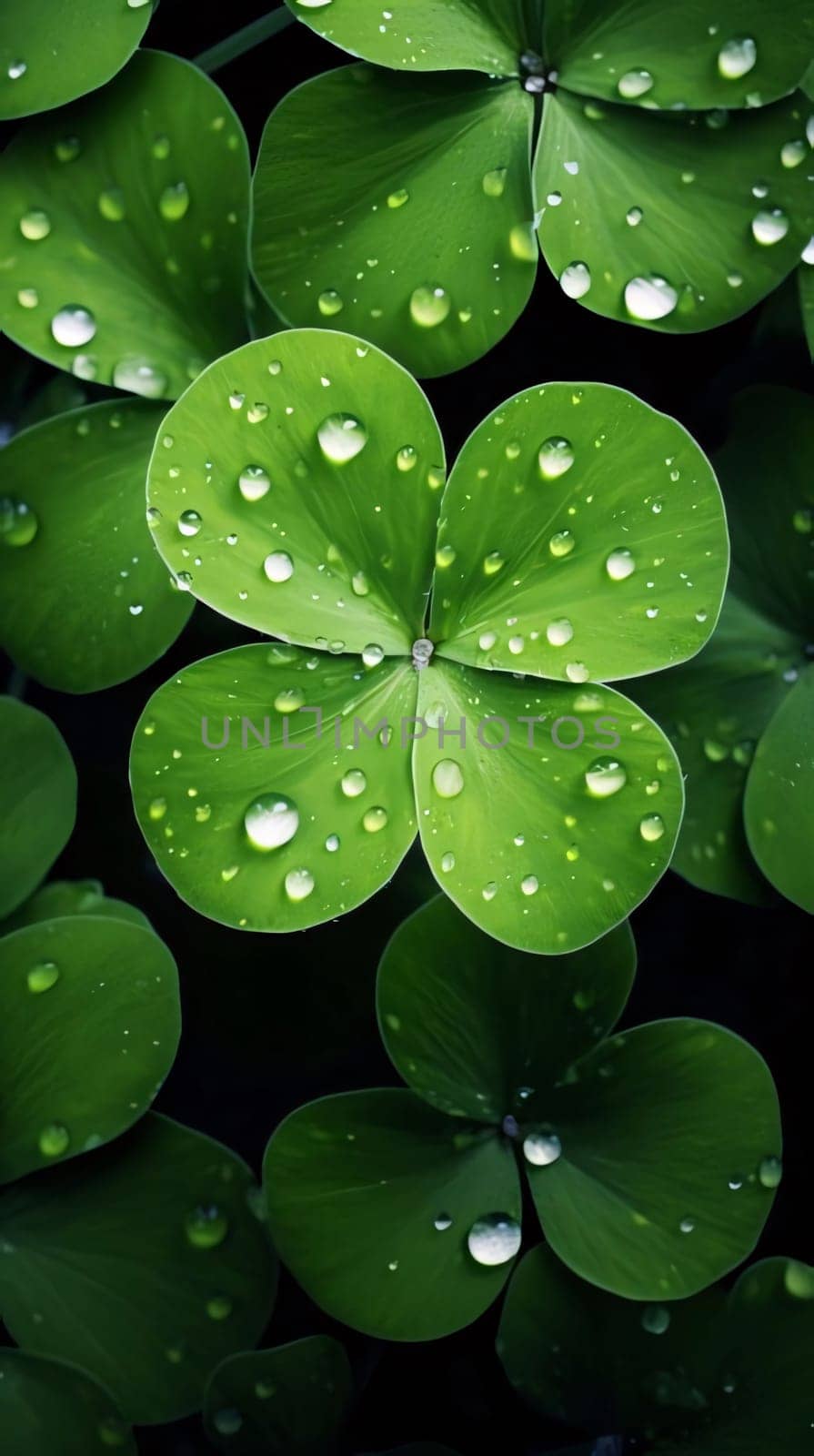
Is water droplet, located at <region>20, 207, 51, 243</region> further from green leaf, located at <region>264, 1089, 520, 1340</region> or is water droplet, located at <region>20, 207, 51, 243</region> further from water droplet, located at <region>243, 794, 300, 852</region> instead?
green leaf, located at <region>264, 1089, 520, 1340</region>

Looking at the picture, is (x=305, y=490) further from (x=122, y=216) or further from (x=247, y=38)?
(x=247, y=38)

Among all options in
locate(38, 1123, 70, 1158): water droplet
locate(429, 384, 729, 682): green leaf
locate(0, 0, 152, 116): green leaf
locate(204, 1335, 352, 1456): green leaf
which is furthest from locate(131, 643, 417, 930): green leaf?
locate(0, 0, 152, 116): green leaf

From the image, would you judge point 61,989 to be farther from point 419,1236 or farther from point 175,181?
point 175,181

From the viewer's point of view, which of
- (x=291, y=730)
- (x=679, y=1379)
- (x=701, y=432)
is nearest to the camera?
(x=291, y=730)

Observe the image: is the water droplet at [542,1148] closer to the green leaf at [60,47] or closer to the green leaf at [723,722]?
the green leaf at [723,722]

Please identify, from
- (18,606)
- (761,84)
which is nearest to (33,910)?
(18,606)

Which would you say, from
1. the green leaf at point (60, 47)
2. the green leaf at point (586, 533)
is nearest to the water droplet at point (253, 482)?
the green leaf at point (586, 533)

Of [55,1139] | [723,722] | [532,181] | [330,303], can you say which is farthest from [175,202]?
[55,1139]

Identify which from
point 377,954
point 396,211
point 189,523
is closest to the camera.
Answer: point 189,523
